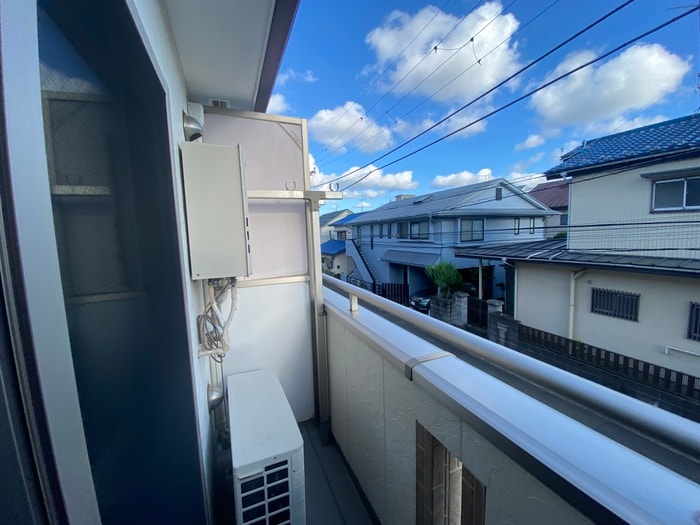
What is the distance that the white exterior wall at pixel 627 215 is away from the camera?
2461mm

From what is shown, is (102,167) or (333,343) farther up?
(102,167)

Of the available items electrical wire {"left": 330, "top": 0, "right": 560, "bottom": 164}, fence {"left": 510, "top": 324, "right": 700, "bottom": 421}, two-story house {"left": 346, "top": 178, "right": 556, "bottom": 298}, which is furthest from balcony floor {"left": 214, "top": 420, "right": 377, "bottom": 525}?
two-story house {"left": 346, "top": 178, "right": 556, "bottom": 298}

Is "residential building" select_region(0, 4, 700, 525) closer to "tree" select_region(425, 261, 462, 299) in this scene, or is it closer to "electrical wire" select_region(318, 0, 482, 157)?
"electrical wire" select_region(318, 0, 482, 157)

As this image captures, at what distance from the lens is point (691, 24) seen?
5.69ft

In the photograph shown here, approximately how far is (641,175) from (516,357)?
355cm

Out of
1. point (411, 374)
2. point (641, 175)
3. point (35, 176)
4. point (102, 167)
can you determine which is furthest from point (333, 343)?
point (641, 175)

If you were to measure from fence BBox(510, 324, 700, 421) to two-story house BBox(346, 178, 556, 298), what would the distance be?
411cm

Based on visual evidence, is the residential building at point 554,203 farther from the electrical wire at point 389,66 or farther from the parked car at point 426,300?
the electrical wire at point 389,66

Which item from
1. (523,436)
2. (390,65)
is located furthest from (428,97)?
(523,436)

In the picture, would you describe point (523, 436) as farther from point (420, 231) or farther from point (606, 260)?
point (420, 231)

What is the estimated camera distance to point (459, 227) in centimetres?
971

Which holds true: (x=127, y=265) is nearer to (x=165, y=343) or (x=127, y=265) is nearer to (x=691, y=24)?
(x=165, y=343)

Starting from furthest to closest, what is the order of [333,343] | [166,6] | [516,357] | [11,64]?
[333,343] → [166,6] → [516,357] → [11,64]

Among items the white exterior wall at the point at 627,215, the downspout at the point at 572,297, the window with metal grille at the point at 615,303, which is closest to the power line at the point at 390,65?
the white exterior wall at the point at 627,215
